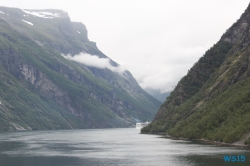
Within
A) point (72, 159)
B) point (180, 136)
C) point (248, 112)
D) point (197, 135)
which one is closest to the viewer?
point (72, 159)

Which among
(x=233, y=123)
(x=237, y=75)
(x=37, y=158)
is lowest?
(x=37, y=158)

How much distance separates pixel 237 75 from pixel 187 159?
104 meters

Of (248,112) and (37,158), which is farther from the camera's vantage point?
(248,112)

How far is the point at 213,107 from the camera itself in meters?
178

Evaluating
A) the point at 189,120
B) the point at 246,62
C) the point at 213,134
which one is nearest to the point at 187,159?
the point at 213,134

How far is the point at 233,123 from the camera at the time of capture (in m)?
142

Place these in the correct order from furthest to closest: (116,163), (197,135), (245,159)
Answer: (197,135)
(116,163)
(245,159)

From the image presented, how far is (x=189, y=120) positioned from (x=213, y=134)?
39528 mm

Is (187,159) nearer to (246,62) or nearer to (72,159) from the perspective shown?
(72,159)

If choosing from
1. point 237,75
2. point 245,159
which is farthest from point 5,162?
point 237,75

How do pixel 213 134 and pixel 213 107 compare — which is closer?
→ pixel 213 134

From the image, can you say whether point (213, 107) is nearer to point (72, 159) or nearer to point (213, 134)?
point (213, 134)

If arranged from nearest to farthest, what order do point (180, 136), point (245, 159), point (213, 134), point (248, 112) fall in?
point (245, 159)
point (248, 112)
point (213, 134)
point (180, 136)

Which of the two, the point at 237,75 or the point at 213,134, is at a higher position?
the point at 237,75
